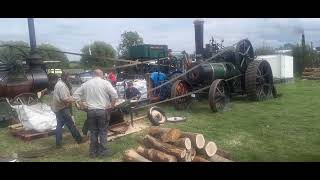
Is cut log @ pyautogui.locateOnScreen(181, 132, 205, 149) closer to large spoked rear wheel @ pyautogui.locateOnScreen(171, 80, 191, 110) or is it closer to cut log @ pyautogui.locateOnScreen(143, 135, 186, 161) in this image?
cut log @ pyautogui.locateOnScreen(143, 135, 186, 161)

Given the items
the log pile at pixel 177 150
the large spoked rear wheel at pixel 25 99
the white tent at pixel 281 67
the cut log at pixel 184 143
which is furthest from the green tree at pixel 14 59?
the white tent at pixel 281 67

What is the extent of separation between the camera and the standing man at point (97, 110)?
6473 mm

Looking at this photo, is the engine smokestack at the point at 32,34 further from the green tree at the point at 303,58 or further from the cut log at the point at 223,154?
the green tree at the point at 303,58

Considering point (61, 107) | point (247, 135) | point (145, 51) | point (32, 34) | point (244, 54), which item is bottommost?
point (247, 135)

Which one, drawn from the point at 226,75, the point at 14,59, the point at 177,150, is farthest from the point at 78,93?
the point at 226,75

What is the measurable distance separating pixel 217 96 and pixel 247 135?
9.46 feet

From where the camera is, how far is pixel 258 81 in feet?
40.2

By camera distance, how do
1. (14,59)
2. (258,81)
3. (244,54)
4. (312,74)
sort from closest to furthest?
(14,59) < (258,81) < (244,54) < (312,74)

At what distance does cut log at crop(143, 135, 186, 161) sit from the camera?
572 centimetres

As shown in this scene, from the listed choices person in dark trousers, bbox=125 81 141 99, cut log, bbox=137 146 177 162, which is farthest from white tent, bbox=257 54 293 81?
cut log, bbox=137 146 177 162

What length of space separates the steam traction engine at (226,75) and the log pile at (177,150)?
4504 millimetres

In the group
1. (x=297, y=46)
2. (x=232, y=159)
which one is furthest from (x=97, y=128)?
(x=297, y=46)

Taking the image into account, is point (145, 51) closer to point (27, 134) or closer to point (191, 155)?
point (27, 134)

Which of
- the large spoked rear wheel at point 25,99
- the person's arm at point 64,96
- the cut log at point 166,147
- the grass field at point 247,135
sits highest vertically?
the person's arm at point 64,96
